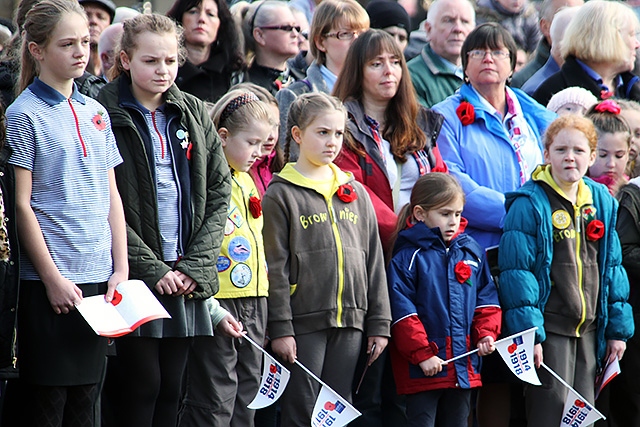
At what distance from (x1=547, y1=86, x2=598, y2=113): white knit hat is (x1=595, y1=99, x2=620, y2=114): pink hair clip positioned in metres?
0.35

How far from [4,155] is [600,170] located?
13.1 feet

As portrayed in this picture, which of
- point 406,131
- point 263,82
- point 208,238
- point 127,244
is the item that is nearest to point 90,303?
point 127,244

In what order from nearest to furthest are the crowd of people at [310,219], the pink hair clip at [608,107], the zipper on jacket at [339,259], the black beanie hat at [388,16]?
1. the crowd of people at [310,219]
2. the zipper on jacket at [339,259]
3. the pink hair clip at [608,107]
4. the black beanie hat at [388,16]

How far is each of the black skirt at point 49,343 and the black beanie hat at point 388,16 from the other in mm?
4367

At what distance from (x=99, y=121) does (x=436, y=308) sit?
2.21 meters

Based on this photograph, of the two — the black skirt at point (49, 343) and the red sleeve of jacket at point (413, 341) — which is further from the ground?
the black skirt at point (49, 343)

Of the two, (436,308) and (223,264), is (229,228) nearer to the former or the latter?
(223,264)

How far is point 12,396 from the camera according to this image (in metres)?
4.46

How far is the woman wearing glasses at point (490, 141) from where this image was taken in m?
6.35

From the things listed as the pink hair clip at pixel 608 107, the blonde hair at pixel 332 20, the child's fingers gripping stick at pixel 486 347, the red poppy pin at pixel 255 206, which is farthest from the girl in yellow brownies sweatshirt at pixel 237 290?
the pink hair clip at pixel 608 107

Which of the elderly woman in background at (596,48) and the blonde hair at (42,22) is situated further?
the elderly woman in background at (596,48)

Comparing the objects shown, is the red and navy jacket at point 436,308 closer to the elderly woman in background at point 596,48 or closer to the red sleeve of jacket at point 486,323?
the red sleeve of jacket at point 486,323

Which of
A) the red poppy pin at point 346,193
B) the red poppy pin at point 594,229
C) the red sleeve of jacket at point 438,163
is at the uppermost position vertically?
the red sleeve of jacket at point 438,163

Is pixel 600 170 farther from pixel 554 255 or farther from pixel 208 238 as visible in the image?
pixel 208 238
